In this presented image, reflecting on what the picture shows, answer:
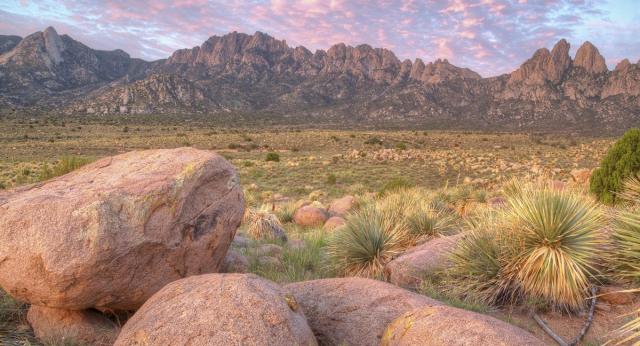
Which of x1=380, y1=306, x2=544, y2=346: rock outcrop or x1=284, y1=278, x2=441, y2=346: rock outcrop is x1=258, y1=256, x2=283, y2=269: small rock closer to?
x1=284, y1=278, x2=441, y2=346: rock outcrop

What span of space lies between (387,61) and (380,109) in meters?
59.9

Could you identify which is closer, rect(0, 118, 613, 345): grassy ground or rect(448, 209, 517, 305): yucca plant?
rect(448, 209, 517, 305): yucca plant

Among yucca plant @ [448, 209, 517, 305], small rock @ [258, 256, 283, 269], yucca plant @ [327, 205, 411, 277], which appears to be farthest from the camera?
small rock @ [258, 256, 283, 269]

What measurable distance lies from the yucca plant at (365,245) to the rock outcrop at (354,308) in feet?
7.49

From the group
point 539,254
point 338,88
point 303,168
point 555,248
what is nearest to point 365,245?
point 539,254

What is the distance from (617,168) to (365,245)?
9.46m

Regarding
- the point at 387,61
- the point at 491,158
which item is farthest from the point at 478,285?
the point at 387,61

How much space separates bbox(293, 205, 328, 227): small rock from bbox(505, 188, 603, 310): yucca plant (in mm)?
8183

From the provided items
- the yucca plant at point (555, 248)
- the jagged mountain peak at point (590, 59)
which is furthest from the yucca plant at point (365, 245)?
the jagged mountain peak at point (590, 59)

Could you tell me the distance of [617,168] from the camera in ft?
42.3

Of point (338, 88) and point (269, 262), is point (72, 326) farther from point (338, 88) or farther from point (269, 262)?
point (338, 88)

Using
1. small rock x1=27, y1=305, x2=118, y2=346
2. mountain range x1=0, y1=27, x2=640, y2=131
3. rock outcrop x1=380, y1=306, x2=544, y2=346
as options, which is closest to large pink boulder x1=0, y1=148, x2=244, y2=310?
small rock x1=27, y1=305, x2=118, y2=346

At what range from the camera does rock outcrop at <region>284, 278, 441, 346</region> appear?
434 cm

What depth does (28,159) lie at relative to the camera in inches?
1400
